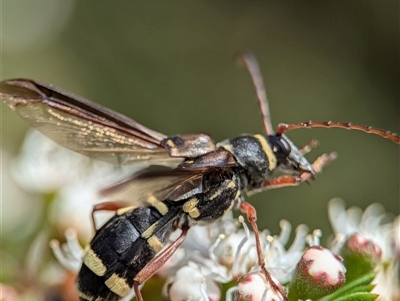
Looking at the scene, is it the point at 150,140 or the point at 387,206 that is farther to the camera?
the point at 387,206

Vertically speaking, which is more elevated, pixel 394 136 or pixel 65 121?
pixel 65 121

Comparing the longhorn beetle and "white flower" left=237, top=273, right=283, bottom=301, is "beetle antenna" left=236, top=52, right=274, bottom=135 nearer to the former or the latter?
the longhorn beetle

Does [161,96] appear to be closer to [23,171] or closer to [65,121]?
[23,171]

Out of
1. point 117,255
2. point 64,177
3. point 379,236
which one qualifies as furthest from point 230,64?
point 117,255

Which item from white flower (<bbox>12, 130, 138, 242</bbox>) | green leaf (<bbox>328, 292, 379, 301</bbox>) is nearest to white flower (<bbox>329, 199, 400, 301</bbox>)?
green leaf (<bbox>328, 292, 379, 301</bbox>)

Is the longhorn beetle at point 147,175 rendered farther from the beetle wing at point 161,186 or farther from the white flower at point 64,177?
the white flower at point 64,177

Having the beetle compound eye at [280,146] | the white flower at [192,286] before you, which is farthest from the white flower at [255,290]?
the beetle compound eye at [280,146]

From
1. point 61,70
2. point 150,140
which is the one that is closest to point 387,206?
point 61,70
